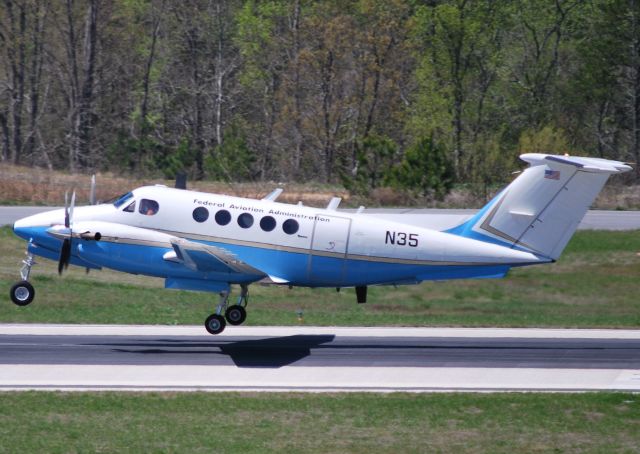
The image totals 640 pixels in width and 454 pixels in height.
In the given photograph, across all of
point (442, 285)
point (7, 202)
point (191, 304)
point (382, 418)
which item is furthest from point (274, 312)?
point (7, 202)

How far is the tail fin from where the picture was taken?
76.4 ft

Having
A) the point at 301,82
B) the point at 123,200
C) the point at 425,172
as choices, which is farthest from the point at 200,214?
the point at 301,82

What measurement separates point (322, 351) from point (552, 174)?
6.75m

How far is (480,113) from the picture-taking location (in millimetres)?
65000

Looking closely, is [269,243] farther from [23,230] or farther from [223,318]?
[23,230]

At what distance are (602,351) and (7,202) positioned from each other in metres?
35.3

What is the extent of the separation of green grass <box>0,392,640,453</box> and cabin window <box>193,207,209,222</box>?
5641 mm

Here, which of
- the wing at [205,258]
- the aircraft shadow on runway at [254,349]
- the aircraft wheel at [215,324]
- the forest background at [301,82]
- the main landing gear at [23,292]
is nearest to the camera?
the wing at [205,258]

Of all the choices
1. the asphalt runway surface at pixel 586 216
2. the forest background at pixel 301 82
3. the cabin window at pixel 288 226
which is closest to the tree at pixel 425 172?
the asphalt runway surface at pixel 586 216

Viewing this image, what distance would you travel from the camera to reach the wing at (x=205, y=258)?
23.4m

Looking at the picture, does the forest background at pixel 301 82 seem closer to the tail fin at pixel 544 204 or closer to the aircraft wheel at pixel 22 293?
the tail fin at pixel 544 204

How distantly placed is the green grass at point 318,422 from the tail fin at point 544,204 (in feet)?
15.3

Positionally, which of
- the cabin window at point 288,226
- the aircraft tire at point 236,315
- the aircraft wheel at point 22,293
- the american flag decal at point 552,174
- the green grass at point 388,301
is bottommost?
the green grass at point 388,301

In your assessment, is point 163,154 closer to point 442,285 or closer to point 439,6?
point 439,6
